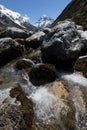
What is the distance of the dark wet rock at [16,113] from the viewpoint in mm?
22656

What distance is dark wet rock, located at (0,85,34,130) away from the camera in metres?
22.7

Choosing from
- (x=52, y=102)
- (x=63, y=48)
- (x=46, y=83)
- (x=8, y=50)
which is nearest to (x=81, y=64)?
(x=63, y=48)

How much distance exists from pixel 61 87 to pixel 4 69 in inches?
339

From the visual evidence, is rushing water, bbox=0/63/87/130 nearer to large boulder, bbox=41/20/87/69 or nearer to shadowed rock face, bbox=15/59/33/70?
shadowed rock face, bbox=15/59/33/70

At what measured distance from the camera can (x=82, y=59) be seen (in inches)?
1385

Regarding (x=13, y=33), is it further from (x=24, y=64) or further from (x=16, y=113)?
(x=16, y=113)

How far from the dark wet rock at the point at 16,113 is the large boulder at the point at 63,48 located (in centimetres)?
971

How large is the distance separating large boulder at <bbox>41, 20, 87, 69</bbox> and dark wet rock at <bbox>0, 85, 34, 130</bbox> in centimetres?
971

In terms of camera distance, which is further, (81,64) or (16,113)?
(81,64)

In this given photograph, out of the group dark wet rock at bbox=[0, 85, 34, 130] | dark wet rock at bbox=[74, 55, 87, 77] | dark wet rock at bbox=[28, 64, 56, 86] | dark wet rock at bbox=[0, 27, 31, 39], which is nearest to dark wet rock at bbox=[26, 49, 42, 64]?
dark wet rock at bbox=[74, 55, 87, 77]

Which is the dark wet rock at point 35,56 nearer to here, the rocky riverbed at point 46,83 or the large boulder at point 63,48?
the rocky riverbed at point 46,83

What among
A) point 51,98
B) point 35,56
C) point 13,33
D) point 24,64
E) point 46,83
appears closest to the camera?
point 51,98

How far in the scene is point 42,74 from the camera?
31656 millimetres

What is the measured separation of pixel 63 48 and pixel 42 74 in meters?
4.44
